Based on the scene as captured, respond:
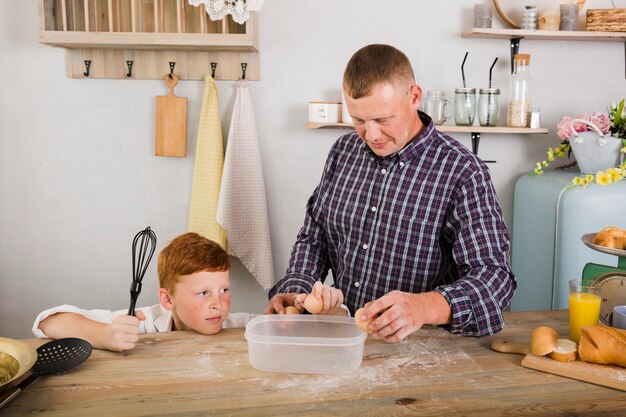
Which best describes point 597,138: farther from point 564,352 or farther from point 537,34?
point 564,352

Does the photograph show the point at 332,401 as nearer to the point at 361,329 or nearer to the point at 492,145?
the point at 361,329

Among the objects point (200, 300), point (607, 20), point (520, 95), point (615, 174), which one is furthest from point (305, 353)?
point (607, 20)

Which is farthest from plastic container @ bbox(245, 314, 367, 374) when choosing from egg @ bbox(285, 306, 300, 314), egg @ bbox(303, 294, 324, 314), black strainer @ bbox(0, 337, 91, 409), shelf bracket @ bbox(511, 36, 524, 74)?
shelf bracket @ bbox(511, 36, 524, 74)

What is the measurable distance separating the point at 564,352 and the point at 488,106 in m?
1.64

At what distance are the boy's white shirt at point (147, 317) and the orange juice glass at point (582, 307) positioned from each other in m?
0.97

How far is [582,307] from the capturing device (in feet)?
4.89

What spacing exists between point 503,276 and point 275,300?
0.60 metres

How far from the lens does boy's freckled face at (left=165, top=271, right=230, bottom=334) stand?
5.45 ft

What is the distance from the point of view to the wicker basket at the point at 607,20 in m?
2.79

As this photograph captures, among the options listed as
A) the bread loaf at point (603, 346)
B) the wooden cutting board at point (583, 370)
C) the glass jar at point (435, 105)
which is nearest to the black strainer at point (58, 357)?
the wooden cutting board at point (583, 370)

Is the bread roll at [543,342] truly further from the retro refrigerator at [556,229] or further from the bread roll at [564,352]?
the retro refrigerator at [556,229]

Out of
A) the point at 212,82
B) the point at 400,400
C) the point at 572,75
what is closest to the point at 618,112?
the point at 572,75

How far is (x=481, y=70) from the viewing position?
294 centimetres

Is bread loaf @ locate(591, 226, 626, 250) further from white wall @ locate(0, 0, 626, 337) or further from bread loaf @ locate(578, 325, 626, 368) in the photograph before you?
white wall @ locate(0, 0, 626, 337)
